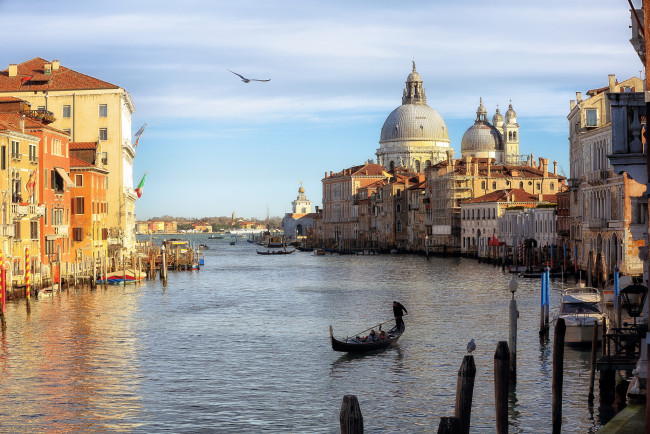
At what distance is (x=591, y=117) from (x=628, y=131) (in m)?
42.5

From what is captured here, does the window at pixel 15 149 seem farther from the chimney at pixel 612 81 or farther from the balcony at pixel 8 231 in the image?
the chimney at pixel 612 81

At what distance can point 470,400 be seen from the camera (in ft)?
38.8

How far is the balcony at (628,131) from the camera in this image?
10.3m

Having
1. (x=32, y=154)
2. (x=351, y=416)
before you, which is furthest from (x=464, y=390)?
(x=32, y=154)

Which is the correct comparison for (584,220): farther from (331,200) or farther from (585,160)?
(331,200)

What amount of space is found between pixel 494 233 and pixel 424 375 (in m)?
60.9

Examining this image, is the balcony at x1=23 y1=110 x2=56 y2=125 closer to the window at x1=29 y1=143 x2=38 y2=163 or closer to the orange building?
the orange building

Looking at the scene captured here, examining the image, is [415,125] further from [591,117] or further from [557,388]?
[557,388]

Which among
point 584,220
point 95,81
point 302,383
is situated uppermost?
point 95,81

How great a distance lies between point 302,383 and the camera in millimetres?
20125

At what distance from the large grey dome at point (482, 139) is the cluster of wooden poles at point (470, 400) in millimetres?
117832

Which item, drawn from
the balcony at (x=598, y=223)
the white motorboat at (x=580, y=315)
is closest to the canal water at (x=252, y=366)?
the white motorboat at (x=580, y=315)

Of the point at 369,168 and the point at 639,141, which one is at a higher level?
the point at 369,168

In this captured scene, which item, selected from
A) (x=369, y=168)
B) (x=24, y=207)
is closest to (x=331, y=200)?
(x=369, y=168)
